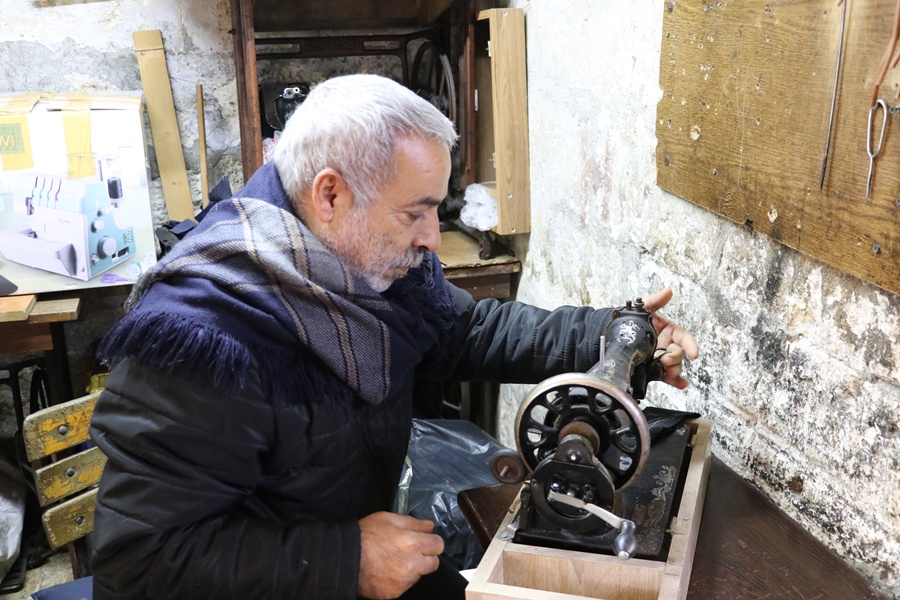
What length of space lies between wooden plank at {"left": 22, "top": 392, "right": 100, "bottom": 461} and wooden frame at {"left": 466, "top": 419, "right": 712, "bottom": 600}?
117cm

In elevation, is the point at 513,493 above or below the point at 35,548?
above

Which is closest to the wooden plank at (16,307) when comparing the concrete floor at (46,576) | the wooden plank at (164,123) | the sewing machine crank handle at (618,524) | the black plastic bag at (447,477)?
the wooden plank at (164,123)

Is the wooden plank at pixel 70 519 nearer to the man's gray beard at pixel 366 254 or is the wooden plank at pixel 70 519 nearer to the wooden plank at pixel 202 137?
the man's gray beard at pixel 366 254

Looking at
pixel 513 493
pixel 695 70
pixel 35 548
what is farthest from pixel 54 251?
pixel 695 70

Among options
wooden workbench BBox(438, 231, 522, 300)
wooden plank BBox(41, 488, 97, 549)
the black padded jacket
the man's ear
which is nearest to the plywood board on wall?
the man's ear

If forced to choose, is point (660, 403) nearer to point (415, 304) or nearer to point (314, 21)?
point (415, 304)

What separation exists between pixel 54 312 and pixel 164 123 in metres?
0.88

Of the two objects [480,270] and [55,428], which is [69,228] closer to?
[55,428]

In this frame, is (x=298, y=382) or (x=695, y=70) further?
(x=695, y=70)

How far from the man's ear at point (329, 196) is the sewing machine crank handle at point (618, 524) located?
0.60 meters

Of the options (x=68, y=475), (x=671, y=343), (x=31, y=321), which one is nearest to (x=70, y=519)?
(x=68, y=475)

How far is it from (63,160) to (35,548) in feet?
4.89

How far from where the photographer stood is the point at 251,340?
131 cm

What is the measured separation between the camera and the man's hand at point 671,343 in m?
1.58
